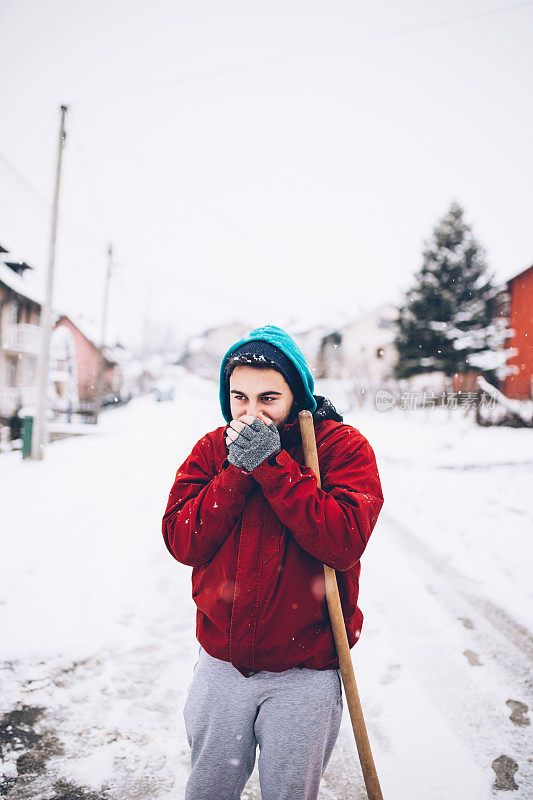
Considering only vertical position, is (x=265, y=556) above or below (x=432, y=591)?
above

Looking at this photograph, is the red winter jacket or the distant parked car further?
the distant parked car

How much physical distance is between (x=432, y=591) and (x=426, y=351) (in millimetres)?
17134

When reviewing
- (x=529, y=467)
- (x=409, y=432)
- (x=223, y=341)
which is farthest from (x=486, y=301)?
(x=223, y=341)

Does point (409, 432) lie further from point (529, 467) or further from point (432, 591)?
point (432, 591)

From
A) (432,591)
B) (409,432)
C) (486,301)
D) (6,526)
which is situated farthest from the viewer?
(486,301)

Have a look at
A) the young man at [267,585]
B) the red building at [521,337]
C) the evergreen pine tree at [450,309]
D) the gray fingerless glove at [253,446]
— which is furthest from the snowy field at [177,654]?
the evergreen pine tree at [450,309]

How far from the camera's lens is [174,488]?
1349mm

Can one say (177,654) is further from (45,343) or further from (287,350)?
(45,343)

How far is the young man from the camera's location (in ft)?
3.80

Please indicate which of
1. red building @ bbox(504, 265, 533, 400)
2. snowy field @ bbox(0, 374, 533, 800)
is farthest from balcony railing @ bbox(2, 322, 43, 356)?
red building @ bbox(504, 265, 533, 400)

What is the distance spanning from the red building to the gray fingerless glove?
13.8m

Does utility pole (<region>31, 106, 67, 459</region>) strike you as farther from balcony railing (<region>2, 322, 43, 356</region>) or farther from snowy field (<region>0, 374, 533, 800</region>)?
balcony railing (<region>2, 322, 43, 356</region>)

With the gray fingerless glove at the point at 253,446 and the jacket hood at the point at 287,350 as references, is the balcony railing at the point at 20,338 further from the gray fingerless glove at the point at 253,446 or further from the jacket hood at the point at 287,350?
the gray fingerless glove at the point at 253,446

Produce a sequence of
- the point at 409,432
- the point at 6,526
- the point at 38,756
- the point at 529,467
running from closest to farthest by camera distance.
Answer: the point at 38,756 → the point at 6,526 → the point at 529,467 → the point at 409,432
